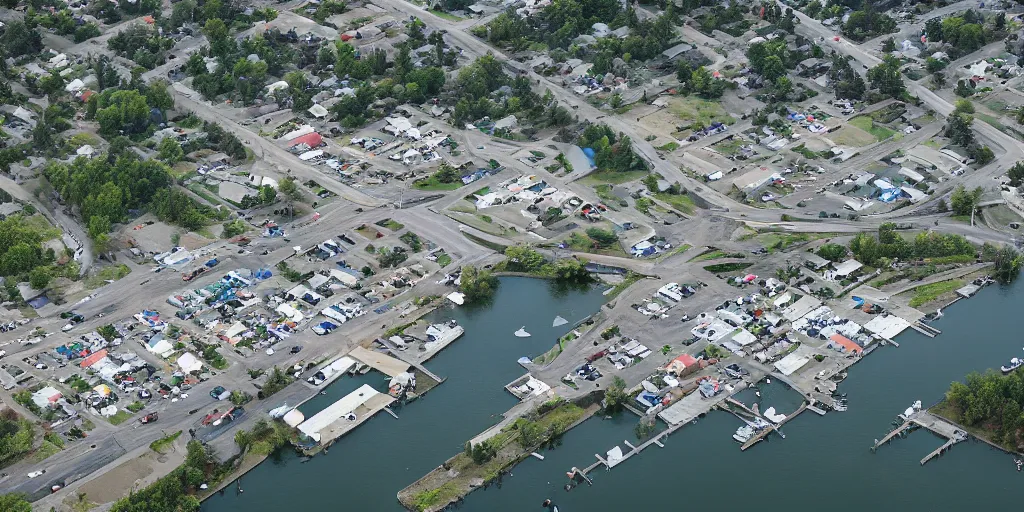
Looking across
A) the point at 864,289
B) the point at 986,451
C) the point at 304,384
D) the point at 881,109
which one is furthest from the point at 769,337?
the point at 881,109

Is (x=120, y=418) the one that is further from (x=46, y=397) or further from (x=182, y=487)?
(x=182, y=487)

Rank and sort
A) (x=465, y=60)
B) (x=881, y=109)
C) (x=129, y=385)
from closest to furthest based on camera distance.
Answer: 1. (x=129, y=385)
2. (x=881, y=109)
3. (x=465, y=60)

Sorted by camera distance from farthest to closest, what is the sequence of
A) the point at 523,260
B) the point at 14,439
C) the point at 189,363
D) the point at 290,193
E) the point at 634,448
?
the point at 290,193 < the point at 523,260 < the point at 189,363 < the point at 634,448 < the point at 14,439

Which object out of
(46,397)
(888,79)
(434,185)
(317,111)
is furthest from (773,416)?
(317,111)

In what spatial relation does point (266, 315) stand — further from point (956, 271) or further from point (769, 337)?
point (956, 271)

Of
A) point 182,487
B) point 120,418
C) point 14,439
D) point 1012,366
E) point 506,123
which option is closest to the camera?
point 182,487

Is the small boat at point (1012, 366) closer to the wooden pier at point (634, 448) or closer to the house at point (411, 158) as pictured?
the wooden pier at point (634, 448)

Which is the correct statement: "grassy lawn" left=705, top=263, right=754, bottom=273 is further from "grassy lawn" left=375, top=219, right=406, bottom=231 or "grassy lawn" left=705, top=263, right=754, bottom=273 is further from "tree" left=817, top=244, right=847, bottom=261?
"grassy lawn" left=375, top=219, right=406, bottom=231
